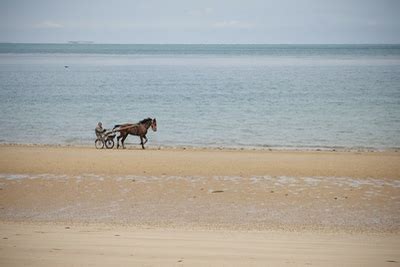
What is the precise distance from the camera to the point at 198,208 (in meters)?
10.9

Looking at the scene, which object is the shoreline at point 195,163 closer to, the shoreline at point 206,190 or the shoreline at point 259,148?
the shoreline at point 206,190

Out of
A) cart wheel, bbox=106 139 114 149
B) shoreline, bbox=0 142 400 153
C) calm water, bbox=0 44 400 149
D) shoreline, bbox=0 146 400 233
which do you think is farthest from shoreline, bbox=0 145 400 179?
calm water, bbox=0 44 400 149

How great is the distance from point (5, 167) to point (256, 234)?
8996mm

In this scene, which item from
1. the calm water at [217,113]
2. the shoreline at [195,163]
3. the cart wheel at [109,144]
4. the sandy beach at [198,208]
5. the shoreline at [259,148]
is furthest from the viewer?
the calm water at [217,113]

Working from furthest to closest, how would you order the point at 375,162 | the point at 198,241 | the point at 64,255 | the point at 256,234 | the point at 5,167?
the point at 375,162, the point at 5,167, the point at 256,234, the point at 198,241, the point at 64,255

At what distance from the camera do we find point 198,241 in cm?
787

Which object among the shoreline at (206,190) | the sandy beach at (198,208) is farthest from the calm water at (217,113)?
the shoreline at (206,190)

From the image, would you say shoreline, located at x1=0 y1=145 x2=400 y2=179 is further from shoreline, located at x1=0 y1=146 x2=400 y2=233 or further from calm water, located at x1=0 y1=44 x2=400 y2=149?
calm water, located at x1=0 y1=44 x2=400 y2=149

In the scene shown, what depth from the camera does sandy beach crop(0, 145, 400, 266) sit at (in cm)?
726

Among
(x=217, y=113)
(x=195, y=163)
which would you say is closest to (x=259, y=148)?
(x=195, y=163)

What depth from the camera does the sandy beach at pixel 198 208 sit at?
7.26 metres

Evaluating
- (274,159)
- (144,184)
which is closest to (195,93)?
(274,159)

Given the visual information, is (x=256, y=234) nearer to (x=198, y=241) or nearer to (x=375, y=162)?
(x=198, y=241)

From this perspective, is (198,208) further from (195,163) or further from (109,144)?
(109,144)
